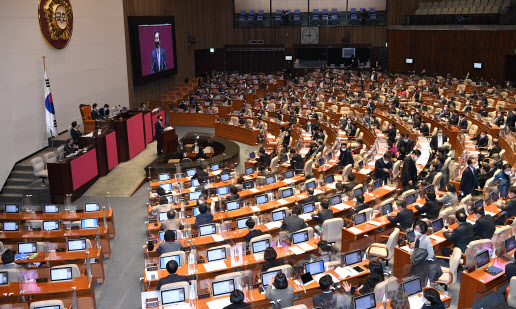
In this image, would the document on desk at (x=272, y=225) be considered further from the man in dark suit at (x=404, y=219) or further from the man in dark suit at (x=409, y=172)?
the man in dark suit at (x=409, y=172)

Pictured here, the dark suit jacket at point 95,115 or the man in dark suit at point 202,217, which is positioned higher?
the dark suit jacket at point 95,115

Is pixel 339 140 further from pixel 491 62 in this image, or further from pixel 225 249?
pixel 491 62

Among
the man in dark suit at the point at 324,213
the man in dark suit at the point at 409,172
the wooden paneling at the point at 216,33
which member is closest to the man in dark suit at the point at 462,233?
the man in dark suit at the point at 324,213

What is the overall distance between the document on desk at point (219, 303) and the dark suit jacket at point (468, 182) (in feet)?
25.3

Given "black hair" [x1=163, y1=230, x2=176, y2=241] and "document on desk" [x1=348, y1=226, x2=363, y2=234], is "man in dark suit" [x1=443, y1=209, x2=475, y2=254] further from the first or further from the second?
"black hair" [x1=163, y1=230, x2=176, y2=241]

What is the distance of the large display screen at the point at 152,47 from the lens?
27.2m

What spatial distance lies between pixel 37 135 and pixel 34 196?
3732 mm

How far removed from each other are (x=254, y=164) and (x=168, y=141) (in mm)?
4344

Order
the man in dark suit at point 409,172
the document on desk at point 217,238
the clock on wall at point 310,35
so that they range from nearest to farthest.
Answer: the document on desk at point 217,238 < the man in dark suit at point 409,172 < the clock on wall at point 310,35

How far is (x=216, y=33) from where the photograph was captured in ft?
133

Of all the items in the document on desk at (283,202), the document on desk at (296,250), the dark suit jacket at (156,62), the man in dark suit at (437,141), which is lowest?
the document on desk at (296,250)

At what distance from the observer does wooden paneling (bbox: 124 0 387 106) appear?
1372 inches

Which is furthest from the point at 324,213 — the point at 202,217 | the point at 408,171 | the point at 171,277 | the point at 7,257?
the point at 7,257

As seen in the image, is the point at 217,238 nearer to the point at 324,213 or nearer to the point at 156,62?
the point at 324,213
